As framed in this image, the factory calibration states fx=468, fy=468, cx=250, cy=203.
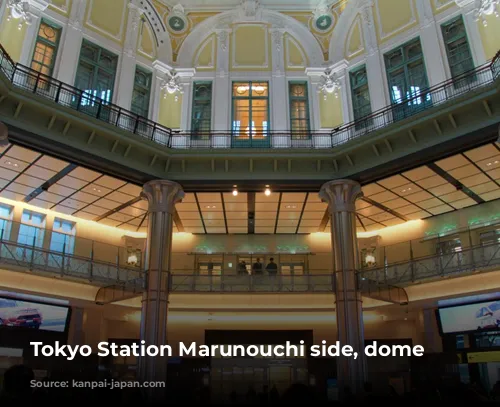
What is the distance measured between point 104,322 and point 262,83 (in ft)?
52.7

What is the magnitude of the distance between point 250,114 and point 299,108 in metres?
2.50

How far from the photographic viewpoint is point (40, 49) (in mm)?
19750

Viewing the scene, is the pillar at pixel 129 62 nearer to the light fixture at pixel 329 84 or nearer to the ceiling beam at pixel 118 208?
the ceiling beam at pixel 118 208

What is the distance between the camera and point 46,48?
20.0m

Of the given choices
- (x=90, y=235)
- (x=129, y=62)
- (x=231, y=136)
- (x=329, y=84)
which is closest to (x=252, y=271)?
(x=231, y=136)

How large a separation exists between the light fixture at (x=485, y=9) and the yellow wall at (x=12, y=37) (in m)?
18.7

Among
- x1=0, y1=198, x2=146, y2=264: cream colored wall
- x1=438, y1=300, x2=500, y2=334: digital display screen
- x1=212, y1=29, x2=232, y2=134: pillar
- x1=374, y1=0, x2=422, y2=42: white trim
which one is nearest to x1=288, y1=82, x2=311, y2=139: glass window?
x1=212, y1=29, x2=232, y2=134: pillar

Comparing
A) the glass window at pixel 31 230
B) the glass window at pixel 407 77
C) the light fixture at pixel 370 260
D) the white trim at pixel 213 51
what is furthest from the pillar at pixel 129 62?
the light fixture at pixel 370 260

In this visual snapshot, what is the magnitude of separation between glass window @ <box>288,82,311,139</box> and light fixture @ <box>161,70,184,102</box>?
563cm

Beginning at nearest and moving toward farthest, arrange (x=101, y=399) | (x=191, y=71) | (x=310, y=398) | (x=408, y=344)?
(x=310, y=398) < (x=101, y=399) < (x=191, y=71) < (x=408, y=344)

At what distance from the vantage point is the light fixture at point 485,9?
1883 centimetres

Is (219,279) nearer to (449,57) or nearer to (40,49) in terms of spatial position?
(40,49)

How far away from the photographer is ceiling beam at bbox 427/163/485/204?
19.4 m

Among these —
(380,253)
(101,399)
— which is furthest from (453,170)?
(101,399)
